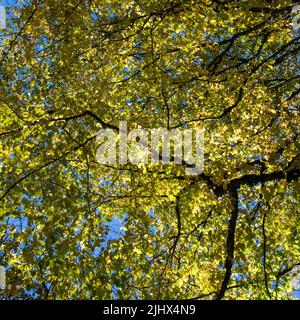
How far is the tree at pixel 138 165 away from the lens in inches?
252

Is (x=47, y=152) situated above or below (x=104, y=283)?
above

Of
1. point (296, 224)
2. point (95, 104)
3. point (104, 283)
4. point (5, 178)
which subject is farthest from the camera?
point (296, 224)

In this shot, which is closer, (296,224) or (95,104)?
(95,104)

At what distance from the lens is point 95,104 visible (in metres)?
8.10

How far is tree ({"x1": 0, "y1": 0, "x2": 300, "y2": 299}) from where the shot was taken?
6391mm

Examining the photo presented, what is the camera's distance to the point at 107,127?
25.8 feet

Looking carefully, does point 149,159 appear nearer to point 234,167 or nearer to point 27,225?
point 234,167

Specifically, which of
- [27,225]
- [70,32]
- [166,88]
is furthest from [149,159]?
[27,225]

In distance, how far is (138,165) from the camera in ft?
26.0
